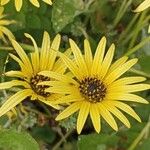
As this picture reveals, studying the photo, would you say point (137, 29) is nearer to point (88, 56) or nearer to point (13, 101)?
point (88, 56)

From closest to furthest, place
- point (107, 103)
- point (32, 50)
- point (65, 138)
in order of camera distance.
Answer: point (107, 103)
point (32, 50)
point (65, 138)

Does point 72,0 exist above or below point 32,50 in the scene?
above

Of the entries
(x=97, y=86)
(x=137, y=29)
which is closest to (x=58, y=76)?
(x=97, y=86)

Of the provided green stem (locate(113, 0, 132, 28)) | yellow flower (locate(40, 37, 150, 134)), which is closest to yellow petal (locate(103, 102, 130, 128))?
yellow flower (locate(40, 37, 150, 134))

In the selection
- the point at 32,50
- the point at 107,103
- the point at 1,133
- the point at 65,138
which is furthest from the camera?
the point at 65,138

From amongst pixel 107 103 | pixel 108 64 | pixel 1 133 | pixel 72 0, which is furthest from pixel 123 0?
pixel 1 133

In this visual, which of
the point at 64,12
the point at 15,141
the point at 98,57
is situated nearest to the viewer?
the point at 15,141

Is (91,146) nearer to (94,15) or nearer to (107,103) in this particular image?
(107,103)
